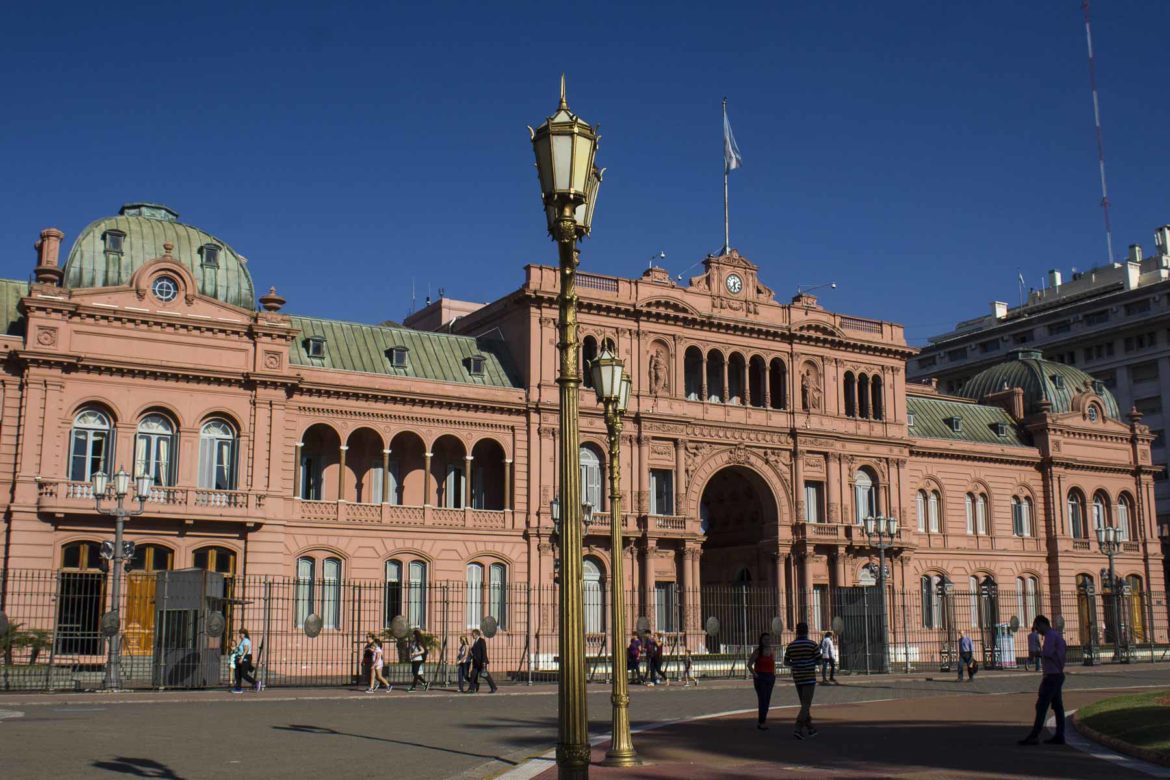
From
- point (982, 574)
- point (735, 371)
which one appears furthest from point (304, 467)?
point (982, 574)

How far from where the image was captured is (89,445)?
4422cm

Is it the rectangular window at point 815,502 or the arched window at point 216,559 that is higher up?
the rectangular window at point 815,502

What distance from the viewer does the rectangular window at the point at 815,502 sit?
5972cm

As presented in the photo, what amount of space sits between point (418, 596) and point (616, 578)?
103ft

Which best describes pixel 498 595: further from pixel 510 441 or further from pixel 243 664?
pixel 243 664

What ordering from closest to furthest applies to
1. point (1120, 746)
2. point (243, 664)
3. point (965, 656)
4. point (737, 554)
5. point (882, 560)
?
1. point (1120, 746)
2. point (243, 664)
3. point (965, 656)
4. point (882, 560)
5. point (737, 554)

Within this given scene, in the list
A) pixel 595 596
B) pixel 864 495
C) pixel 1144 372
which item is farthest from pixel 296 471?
pixel 1144 372

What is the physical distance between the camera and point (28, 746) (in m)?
19.4

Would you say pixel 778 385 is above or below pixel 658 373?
above

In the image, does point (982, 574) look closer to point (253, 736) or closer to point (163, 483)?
point (163, 483)

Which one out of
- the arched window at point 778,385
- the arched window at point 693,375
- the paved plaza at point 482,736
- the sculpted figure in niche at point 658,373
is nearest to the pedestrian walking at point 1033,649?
the paved plaza at point 482,736

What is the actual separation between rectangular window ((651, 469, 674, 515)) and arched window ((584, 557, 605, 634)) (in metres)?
3.85

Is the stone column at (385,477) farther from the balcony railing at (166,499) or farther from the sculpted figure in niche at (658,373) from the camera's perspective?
the sculpted figure in niche at (658,373)

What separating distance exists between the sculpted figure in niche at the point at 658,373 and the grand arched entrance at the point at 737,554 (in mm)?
5045
